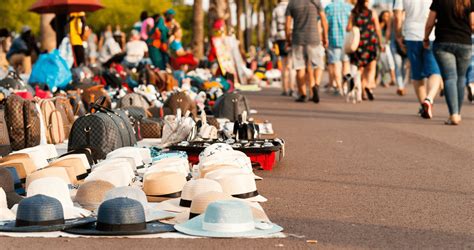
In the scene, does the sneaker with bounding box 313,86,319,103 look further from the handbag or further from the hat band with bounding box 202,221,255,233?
the hat band with bounding box 202,221,255,233

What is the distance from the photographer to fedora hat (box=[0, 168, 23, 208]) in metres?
7.62

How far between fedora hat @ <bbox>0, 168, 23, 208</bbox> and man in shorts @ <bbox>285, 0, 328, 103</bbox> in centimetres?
1392

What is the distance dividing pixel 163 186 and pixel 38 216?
1.48 metres

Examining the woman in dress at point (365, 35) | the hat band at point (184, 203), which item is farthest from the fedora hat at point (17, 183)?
the woman in dress at point (365, 35)

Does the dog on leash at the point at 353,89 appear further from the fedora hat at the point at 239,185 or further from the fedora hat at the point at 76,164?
the fedora hat at the point at 239,185

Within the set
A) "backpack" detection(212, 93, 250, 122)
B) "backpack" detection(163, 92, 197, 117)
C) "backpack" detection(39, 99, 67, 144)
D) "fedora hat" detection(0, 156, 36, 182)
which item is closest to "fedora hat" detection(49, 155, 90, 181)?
"fedora hat" detection(0, 156, 36, 182)

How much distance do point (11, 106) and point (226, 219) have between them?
5224mm

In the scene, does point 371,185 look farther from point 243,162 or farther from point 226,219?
point 226,219

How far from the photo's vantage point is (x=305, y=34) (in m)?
21.5

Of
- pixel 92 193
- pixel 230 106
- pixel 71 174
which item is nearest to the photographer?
pixel 92 193

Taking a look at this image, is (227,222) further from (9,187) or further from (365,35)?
(365,35)

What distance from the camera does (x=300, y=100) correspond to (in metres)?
22.5

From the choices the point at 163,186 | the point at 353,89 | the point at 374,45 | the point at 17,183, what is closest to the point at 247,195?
the point at 163,186

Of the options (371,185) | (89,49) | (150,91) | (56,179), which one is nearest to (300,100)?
(150,91)
